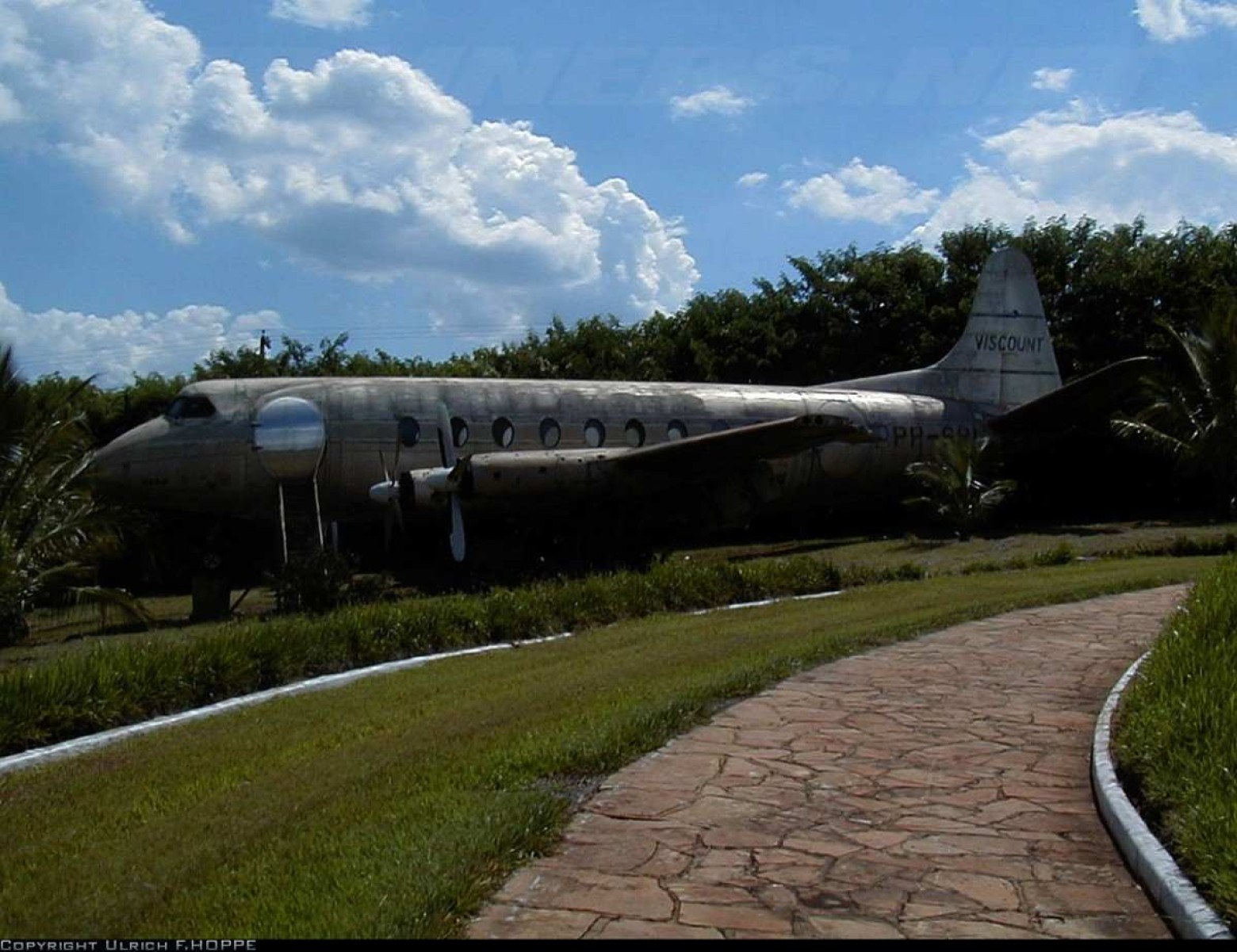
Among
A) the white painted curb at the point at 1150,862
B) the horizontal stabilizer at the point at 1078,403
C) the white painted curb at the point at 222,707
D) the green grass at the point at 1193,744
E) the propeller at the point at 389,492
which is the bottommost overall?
the white painted curb at the point at 222,707

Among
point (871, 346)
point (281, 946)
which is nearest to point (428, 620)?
point (281, 946)

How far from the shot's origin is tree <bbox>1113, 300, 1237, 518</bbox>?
2602 cm

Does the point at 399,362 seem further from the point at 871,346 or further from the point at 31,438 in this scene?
the point at 31,438

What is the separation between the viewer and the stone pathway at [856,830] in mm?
5129

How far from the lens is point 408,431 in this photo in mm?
21406

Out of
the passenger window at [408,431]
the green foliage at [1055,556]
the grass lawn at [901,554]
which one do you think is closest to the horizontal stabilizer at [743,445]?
the grass lawn at [901,554]

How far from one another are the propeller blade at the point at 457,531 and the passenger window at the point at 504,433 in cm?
316

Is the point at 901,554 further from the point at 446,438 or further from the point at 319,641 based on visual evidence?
the point at 319,641

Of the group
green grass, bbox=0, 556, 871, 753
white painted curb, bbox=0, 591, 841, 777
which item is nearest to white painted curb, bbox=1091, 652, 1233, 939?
white painted curb, bbox=0, 591, 841, 777

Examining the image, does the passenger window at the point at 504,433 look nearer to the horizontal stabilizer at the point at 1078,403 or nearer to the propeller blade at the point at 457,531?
the propeller blade at the point at 457,531

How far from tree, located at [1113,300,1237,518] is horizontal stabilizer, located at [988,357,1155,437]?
28.7 inches

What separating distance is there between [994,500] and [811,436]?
6.60m

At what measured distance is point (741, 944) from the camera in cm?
475

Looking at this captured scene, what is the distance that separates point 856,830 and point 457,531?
13091mm
